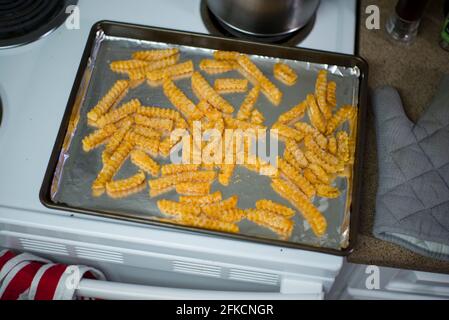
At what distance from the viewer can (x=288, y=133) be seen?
940 mm

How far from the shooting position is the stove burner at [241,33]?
39.8 inches

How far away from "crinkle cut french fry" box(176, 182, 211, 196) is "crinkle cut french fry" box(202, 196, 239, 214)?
29 mm

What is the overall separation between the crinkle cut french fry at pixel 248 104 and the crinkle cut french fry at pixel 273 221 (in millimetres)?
201

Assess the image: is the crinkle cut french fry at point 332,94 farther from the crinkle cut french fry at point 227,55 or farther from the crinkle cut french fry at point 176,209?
the crinkle cut french fry at point 176,209

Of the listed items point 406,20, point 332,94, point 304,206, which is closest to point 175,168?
point 304,206

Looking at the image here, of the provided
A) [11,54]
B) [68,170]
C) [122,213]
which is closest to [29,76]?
[11,54]

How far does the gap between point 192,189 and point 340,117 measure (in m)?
0.32

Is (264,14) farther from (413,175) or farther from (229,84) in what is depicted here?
(413,175)

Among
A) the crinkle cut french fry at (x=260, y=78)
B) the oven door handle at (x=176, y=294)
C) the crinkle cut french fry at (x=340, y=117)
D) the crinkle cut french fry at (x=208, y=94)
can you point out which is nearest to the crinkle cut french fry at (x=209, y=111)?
the crinkle cut french fry at (x=208, y=94)

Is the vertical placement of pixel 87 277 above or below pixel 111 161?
below

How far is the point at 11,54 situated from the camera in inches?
39.1

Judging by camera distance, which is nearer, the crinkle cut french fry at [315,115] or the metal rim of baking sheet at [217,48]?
the metal rim of baking sheet at [217,48]
